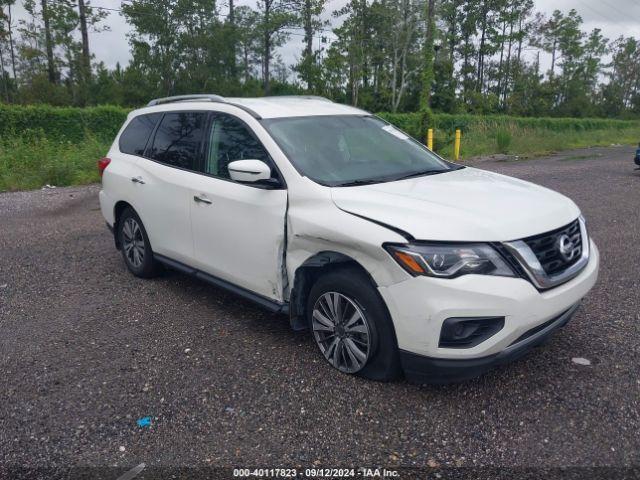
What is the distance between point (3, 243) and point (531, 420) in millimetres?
6939

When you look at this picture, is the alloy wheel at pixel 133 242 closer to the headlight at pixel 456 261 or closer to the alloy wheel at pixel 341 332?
the alloy wheel at pixel 341 332

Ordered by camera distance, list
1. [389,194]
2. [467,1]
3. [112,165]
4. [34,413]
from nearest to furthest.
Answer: [34,413] → [389,194] → [112,165] → [467,1]

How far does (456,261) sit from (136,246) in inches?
142

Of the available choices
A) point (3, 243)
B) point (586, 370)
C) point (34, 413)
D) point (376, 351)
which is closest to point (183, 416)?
point (34, 413)

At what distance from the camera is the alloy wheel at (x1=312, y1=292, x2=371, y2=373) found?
3.22 meters

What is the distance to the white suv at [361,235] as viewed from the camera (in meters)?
2.86

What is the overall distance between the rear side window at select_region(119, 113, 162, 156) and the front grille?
3.72 meters

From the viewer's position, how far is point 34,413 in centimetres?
314

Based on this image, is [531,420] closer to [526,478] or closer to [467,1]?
[526,478]

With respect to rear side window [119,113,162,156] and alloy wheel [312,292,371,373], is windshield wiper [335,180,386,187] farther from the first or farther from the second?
rear side window [119,113,162,156]

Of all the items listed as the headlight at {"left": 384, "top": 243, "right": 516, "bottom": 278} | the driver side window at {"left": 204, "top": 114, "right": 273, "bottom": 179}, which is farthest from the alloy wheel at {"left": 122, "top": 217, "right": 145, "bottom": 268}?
the headlight at {"left": 384, "top": 243, "right": 516, "bottom": 278}

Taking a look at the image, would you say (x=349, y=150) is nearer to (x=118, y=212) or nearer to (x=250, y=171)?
(x=250, y=171)

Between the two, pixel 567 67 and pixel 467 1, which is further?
pixel 567 67

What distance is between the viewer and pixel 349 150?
160 inches
